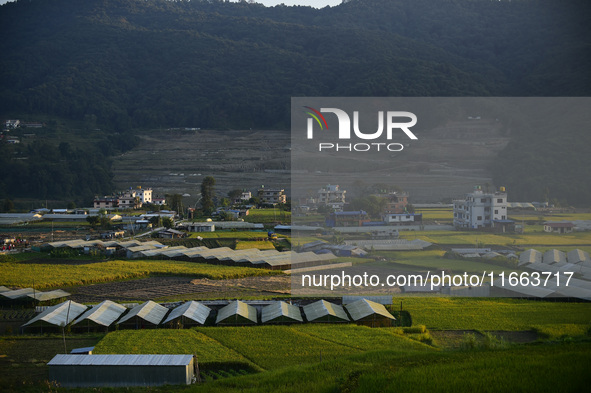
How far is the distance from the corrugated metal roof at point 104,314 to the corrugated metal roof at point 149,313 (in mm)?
188

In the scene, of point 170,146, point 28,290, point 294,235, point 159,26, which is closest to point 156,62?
point 159,26

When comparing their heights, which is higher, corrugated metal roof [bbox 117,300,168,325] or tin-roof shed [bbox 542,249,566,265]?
tin-roof shed [bbox 542,249,566,265]

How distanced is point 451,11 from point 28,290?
1982 inches

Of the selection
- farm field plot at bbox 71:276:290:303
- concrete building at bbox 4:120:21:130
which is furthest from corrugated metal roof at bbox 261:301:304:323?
concrete building at bbox 4:120:21:130

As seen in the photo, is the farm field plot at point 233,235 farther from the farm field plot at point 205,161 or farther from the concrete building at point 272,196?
the farm field plot at point 205,161

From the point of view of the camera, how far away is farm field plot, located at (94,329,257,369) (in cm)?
641

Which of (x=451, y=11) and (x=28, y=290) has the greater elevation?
(x=451, y=11)

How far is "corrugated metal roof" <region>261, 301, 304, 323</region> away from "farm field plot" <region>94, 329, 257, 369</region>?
1.04 m

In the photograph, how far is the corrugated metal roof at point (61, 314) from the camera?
771 cm

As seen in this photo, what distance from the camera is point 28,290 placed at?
9.67 meters

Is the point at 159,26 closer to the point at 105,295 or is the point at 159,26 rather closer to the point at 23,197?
the point at 23,197

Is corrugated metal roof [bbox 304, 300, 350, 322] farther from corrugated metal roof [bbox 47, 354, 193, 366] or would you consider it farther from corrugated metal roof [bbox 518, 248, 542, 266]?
corrugated metal roof [bbox 518, 248, 542, 266]

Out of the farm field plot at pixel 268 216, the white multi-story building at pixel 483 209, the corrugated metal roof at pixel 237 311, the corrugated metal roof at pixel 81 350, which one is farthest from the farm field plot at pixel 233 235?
the corrugated metal roof at pixel 81 350

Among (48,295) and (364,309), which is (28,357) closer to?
(48,295)
